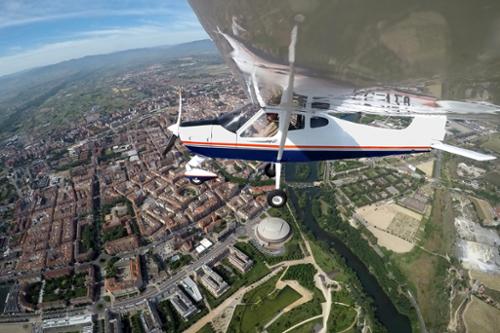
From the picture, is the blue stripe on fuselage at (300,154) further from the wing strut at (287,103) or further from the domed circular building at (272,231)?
the domed circular building at (272,231)

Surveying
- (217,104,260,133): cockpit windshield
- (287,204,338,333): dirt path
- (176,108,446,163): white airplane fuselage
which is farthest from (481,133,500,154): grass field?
(217,104,260,133): cockpit windshield

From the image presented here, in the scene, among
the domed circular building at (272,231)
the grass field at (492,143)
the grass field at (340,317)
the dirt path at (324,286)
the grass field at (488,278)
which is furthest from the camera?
the grass field at (492,143)

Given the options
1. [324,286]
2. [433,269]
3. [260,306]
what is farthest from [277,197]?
[433,269]

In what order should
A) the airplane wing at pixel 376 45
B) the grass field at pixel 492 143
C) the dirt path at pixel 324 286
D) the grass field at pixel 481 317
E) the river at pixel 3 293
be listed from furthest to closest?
the grass field at pixel 492 143 → the river at pixel 3 293 → the dirt path at pixel 324 286 → the grass field at pixel 481 317 → the airplane wing at pixel 376 45

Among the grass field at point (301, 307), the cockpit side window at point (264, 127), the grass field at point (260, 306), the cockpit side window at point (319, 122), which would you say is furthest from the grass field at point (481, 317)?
the cockpit side window at point (264, 127)

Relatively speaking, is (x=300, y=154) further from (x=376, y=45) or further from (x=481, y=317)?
(x=481, y=317)

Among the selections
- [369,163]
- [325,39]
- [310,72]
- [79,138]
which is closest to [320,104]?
[310,72]
